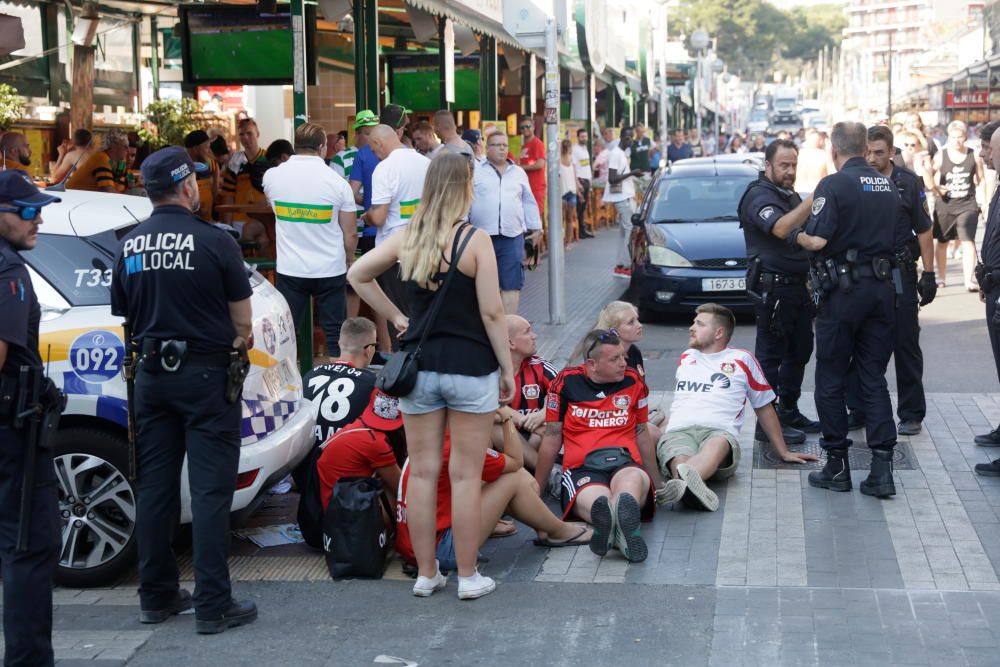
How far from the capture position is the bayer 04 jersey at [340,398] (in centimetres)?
671

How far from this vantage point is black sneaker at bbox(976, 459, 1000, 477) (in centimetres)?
755

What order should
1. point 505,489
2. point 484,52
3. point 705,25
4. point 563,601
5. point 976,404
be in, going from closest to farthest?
1. point 563,601
2. point 505,489
3. point 976,404
4. point 484,52
5. point 705,25

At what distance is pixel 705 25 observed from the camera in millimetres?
125375

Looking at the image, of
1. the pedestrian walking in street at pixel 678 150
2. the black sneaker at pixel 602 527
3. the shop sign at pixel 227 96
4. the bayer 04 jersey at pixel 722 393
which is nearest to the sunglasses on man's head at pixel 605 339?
the black sneaker at pixel 602 527

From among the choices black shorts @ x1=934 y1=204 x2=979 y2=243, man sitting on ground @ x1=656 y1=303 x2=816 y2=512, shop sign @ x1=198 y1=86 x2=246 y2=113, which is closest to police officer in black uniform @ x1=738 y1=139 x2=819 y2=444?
man sitting on ground @ x1=656 y1=303 x2=816 y2=512

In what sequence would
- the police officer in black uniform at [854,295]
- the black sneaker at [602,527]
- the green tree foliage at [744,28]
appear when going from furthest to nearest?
the green tree foliage at [744,28] < the police officer in black uniform at [854,295] < the black sneaker at [602,527]

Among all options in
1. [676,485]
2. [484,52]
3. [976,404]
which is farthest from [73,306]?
[484,52]

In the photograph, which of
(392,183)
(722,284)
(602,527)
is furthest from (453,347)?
(722,284)

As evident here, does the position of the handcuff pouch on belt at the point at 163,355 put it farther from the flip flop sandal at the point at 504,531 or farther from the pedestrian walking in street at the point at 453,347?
the flip flop sandal at the point at 504,531

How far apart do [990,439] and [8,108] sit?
9.36 metres

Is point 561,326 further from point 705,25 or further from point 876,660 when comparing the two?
point 705,25

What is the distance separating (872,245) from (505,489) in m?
2.56

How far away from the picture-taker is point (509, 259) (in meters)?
11.5

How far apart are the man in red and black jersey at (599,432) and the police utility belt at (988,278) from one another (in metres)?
2.23
